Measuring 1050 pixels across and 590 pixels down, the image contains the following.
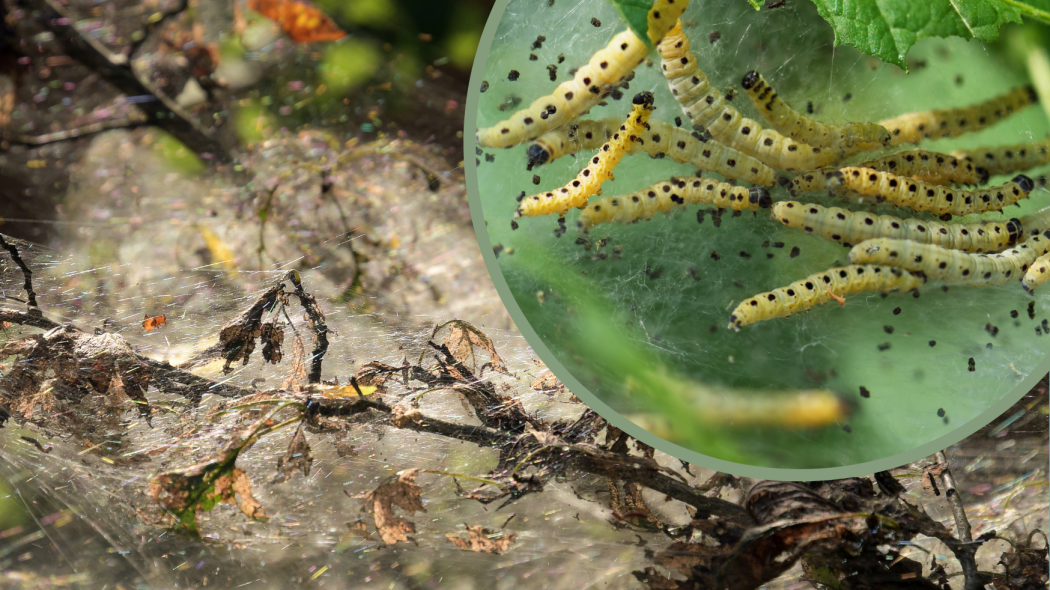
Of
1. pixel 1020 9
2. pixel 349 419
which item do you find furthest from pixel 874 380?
pixel 349 419

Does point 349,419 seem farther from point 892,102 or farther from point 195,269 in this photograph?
point 892,102

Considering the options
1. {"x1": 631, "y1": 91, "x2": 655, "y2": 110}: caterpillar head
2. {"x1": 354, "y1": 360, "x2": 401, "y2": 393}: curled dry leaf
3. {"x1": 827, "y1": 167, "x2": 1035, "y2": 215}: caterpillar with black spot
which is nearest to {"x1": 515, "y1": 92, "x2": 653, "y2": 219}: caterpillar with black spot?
{"x1": 631, "y1": 91, "x2": 655, "y2": 110}: caterpillar head

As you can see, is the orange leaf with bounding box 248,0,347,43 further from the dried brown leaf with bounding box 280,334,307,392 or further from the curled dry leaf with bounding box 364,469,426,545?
the curled dry leaf with bounding box 364,469,426,545

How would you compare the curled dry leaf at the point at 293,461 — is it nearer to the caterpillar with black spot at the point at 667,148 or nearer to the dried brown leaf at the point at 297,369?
the dried brown leaf at the point at 297,369

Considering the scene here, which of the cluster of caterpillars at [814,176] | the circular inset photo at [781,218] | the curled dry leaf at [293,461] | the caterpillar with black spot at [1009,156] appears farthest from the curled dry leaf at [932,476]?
the curled dry leaf at [293,461]

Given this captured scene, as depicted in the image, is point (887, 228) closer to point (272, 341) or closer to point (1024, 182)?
point (1024, 182)

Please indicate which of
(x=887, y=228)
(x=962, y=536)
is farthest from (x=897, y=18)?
(x=962, y=536)

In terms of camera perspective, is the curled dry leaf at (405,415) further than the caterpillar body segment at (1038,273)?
Yes
